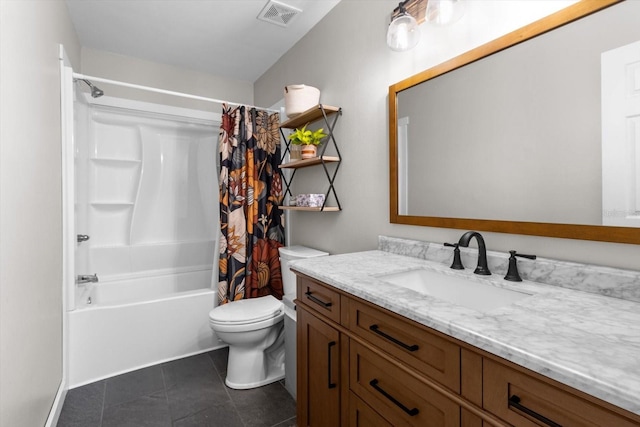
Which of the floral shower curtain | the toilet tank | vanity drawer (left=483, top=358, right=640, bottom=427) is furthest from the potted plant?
vanity drawer (left=483, top=358, right=640, bottom=427)

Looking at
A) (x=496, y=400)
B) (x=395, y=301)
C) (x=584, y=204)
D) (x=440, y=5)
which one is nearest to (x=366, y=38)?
(x=440, y=5)

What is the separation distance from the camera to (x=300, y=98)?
2186mm

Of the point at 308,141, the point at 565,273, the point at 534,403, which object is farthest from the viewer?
the point at 308,141

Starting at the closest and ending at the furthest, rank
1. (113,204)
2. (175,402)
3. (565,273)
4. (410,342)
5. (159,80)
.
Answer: (410,342) → (565,273) → (175,402) → (113,204) → (159,80)

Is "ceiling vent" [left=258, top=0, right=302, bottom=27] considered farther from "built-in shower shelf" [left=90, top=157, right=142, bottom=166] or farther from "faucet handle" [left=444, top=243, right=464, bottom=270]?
"faucet handle" [left=444, top=243, right=464, bottom=270]

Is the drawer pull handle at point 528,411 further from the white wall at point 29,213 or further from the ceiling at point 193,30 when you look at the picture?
the ceiling at point 193,30

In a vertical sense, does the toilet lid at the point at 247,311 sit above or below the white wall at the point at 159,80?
below

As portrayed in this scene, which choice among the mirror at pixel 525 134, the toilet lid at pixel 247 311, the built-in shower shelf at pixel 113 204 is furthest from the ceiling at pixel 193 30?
the toilet lid at pixel 247 311

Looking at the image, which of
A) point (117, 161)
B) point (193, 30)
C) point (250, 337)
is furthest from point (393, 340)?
point (117, 161)

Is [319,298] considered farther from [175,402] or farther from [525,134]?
[175,402]

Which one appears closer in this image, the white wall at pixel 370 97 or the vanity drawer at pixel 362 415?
the vanity drawer at pixel 362 415

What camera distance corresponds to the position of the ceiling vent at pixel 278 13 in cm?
215

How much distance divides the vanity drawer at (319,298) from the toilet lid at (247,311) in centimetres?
62

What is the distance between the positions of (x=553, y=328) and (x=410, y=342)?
0.34m
